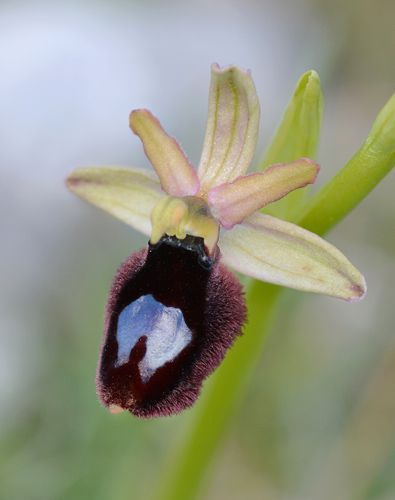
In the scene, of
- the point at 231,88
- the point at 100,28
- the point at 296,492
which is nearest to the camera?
the point at 231,88

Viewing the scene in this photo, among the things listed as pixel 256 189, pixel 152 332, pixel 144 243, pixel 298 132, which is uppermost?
pixel 298 132

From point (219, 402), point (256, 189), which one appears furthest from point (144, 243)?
point (256, 189)

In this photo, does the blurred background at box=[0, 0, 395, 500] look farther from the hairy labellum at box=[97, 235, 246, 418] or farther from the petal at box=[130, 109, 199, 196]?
the petal at box=[130, 109, 199, 196]

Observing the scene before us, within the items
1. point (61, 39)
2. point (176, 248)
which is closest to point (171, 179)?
point (176, 248)

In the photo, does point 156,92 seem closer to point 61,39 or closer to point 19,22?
point 61,39

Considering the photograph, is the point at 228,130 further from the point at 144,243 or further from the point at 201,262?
the point at 144,243

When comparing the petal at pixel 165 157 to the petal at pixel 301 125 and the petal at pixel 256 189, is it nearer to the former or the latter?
the petal at pixel 256 189
